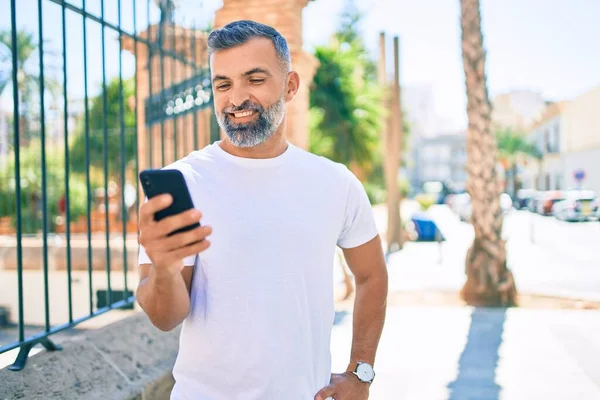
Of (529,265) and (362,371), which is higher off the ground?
(362,371)

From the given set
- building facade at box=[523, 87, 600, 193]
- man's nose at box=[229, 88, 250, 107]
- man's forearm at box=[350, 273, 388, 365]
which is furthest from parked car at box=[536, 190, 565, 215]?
man's nose at box=[229, 88, 250, 107]

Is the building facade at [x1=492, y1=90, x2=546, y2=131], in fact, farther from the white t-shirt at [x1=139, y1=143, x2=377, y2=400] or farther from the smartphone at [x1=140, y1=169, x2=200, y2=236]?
the smartphone at [x1=140, y1=169, x2=200, y2=236]

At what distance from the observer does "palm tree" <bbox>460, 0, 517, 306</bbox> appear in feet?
26.4

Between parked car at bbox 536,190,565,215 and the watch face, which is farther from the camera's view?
parked car at bbox 536,190,565,215

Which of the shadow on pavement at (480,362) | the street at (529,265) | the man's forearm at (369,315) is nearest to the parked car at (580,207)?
the street at (529,265)

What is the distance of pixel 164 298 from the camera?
1560mm

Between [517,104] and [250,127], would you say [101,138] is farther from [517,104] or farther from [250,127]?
[517,104]

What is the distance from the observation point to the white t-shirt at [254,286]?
169cm

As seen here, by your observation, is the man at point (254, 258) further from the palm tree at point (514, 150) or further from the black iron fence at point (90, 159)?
the palm tree at point (514, 150)

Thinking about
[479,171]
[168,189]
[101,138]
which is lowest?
[168,189]

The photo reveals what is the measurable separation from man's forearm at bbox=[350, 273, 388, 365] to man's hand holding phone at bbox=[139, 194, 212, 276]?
2.82ft

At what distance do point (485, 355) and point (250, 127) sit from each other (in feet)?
12.3

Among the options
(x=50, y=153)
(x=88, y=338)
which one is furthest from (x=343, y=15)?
(x=88, y=338)

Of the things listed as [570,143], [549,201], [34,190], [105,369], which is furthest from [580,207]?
[105,369]
